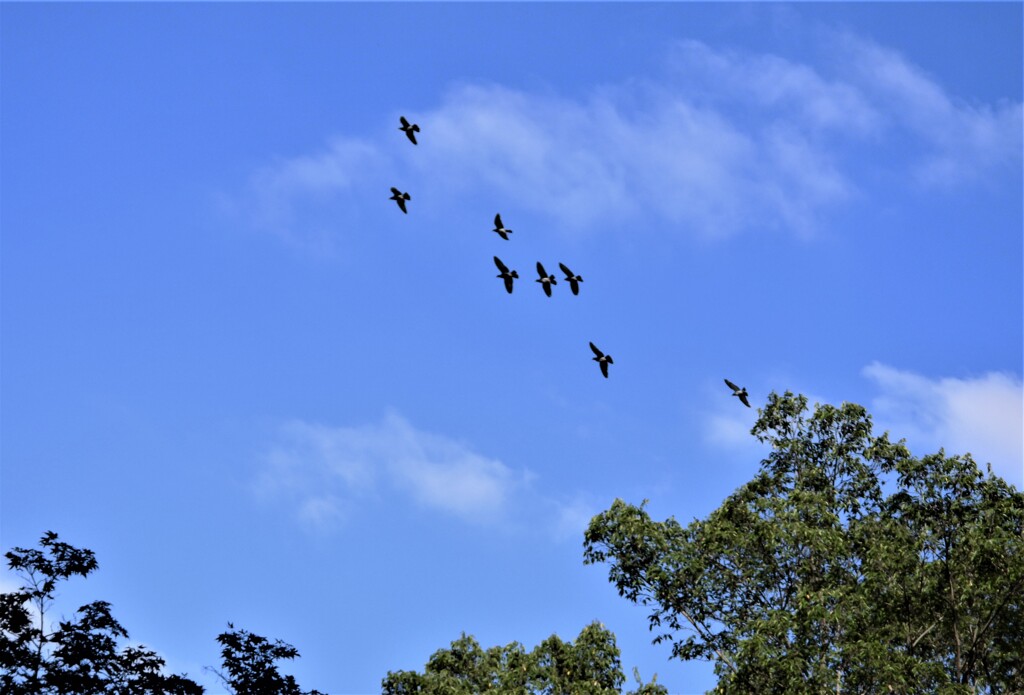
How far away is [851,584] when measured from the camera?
24969 mm

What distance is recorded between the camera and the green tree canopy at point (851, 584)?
2305 cm

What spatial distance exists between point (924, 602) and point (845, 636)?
257 centimetres

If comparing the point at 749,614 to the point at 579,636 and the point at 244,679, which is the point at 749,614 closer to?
the point at 579,636

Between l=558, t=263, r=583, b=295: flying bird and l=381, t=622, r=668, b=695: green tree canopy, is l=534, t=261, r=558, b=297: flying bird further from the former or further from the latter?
l=381, t=622, r=668, b=695: green tree canopy

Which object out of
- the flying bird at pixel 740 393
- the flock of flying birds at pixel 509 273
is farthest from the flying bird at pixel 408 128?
the flying bird at pixel 740 393

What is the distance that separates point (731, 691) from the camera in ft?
75.6

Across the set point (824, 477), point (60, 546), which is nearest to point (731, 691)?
point (824, 477)

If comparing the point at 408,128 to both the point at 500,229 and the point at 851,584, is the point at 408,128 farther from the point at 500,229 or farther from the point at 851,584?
the point at 851,584

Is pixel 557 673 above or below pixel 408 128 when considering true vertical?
below

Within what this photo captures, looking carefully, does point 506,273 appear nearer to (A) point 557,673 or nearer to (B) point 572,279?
(B) point 572,279

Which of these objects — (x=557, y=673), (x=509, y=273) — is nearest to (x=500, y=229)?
(x=509, y=273)

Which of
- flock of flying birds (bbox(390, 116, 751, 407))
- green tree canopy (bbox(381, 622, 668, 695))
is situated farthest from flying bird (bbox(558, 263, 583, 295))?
green tree canopy (bbox(381, 622, 668, 695))

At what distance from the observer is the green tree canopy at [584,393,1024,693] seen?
75.6 feet

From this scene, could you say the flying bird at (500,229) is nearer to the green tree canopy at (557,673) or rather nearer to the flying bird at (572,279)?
the flying bird at (572,279)
